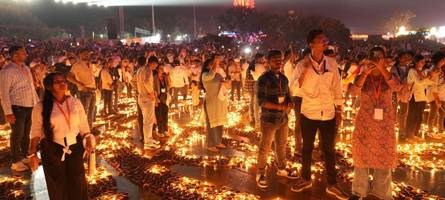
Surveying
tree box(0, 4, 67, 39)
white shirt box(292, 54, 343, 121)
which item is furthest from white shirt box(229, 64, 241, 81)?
tree box(0, 4, 67, 39)

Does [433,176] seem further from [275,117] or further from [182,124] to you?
[182,124]

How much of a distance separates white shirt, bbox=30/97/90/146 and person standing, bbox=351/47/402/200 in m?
3.24

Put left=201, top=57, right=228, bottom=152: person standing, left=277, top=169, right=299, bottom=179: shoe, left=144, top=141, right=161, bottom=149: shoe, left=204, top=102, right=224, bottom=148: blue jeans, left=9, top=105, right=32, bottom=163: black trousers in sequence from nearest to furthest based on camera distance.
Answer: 1. left=277, top=169, right=299, bottom=179: shoe
2. left=9, top=105, right=32, bottom=163: black trousers
3. left=201, top=57, right=228, bottom=152: person standing
4. left=204, top=102, right=224, bottom=148: blue jeans
5. left=144, top=141, right=161, bottom=149: shoe

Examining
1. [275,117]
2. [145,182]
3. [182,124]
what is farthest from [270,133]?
[182,124]

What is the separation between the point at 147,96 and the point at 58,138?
377 cm

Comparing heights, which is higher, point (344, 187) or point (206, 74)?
point (206, 74)

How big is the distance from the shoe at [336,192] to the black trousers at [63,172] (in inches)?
124

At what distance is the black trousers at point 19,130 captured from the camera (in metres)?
6.35

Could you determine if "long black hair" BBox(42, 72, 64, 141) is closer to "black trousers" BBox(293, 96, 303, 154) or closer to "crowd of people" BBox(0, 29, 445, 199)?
"crowd of people" BBox(0, 29, 445, 199)

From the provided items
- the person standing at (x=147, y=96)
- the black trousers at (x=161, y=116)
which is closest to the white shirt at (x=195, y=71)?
the black trousers at (x=161, y=116)

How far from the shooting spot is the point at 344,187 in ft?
18.1

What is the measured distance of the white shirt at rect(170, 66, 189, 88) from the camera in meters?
11.6

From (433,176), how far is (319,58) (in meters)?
2.85

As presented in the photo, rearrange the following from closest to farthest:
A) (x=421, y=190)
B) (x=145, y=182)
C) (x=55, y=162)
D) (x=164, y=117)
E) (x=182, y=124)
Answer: (x=55, y=162), (x=421, y=190), (x=145, y=182), (x=164, y=117), (x=182, y=124)
